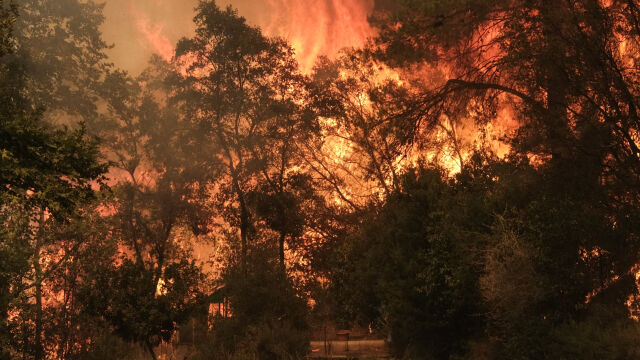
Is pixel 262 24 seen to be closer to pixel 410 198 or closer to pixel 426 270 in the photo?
pixel 410 198

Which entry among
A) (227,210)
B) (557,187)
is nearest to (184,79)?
(227,210)

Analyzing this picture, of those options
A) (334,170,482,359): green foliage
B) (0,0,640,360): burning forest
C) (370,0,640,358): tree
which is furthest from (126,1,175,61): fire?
(370,0,640,358): tree

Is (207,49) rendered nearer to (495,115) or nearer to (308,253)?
(308,253)

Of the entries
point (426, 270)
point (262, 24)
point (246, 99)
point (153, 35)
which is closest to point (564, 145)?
point (426, 270)

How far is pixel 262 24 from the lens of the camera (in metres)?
69.4

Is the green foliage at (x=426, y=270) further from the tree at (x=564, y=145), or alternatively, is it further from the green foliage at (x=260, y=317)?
the green foliage at (x=260, y=317)

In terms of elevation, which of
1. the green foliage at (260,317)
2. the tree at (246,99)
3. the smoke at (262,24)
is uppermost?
the smoke at (262,24)

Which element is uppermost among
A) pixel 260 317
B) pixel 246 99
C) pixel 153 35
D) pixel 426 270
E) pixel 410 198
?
pixel 153 35

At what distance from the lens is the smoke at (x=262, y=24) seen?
60000 millimetres

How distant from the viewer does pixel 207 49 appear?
122ft

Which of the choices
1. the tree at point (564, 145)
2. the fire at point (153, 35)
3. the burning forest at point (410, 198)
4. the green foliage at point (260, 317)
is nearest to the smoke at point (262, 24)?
the fire at point (153, 35)

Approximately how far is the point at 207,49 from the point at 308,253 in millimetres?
14411

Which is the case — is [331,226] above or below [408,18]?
below

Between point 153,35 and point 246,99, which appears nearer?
point 246,99
